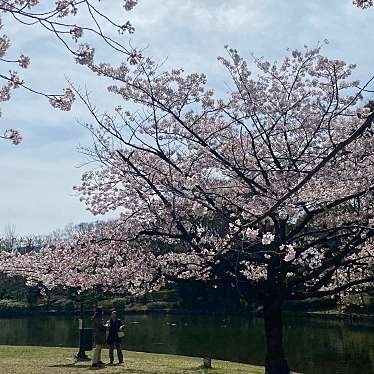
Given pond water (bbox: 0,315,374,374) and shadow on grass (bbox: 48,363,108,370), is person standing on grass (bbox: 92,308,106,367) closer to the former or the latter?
shadow on grass (bbox: 48,363,108,370)

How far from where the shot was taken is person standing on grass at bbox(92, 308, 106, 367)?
1210 cm

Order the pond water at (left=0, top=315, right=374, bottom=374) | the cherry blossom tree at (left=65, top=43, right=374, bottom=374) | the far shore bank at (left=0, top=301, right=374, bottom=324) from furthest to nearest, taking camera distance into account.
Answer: the far shore bank at (left=0, top=301, right=374, bottom=324) < the pond water at (left=0, top=315, right=374, bottom=374) < the cherry blossom tree at (left=65, top=43, right=374, bottom=374)

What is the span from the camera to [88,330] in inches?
547

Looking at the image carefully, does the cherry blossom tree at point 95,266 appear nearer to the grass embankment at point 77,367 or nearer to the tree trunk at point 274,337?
the grass embankment at point 77,367

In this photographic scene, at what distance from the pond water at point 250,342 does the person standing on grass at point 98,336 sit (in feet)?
19.2

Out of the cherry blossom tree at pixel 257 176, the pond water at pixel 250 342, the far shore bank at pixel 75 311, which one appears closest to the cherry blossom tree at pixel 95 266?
the cherry blossom tree at pixel 257 176

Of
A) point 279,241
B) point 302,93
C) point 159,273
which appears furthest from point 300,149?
point 159,273

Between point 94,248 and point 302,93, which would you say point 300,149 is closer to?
point 302,93

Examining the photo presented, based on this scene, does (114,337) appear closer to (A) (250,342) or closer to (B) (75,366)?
(B) (75,366)

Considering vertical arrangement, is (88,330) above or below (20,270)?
below

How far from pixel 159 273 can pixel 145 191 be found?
67.1 inches

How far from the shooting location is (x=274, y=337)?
1044 cm

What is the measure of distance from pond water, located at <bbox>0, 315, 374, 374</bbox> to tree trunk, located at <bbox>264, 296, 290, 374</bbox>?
4967mm

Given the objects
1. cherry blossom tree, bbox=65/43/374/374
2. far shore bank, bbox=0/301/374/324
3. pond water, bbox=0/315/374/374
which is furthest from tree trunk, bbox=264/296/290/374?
far shore bank, bbox=0/301/374/324
